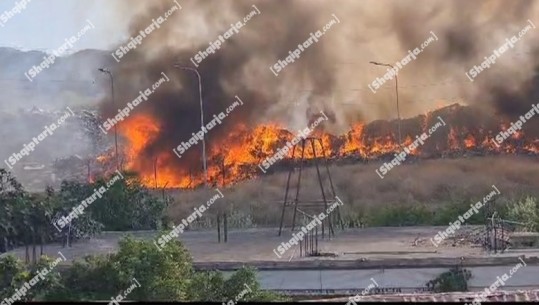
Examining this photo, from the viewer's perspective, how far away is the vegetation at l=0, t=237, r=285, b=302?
8.27 meters

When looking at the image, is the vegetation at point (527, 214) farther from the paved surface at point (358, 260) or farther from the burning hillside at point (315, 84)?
the burning hillside at point (315, 84)

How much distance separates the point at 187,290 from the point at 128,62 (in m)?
11.7

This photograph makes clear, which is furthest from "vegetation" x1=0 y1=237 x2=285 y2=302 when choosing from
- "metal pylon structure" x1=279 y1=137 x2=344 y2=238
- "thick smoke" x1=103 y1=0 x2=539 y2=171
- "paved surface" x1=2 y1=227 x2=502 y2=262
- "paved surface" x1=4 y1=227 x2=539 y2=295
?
"thick smoke" x1=103 y1=0 x2=539 y2=171

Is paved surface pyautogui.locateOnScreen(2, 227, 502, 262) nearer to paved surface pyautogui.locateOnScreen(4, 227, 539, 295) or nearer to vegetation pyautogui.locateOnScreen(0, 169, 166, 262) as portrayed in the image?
paved surface pyautogui.locateOnScreen(4, 227, 539, 295)

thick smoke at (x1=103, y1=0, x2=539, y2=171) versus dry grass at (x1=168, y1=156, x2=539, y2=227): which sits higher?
thick smoke at (x1=103, y1=0, x2=539, y2=171)

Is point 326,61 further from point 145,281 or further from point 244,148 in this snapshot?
point 145,281

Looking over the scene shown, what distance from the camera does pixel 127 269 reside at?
8562 mm

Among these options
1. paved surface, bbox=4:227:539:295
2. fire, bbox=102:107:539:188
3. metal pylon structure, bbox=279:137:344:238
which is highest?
fire, bbox=102:107:539:188

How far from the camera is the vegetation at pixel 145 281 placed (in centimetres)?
827

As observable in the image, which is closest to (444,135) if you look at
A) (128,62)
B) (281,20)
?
(281,20)

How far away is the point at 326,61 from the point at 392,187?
16.2 ft

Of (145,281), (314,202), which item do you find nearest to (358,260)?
(145,281)

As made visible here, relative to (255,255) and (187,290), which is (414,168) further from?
(187,290)

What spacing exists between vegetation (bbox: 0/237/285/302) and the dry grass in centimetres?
588
